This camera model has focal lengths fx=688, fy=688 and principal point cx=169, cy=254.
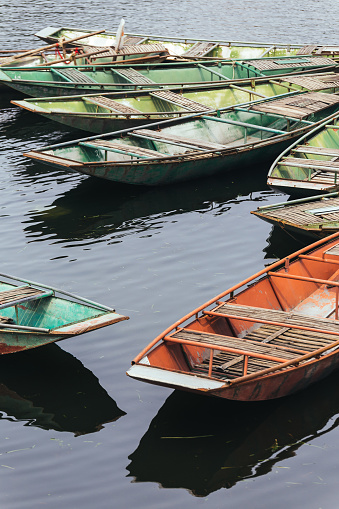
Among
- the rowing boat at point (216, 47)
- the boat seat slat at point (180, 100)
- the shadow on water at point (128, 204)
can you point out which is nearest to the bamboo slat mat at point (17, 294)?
the shadow on water at point (128, 204)

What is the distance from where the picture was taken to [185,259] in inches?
690

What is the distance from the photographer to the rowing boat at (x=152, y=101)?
23.8m

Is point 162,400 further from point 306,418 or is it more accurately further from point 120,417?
point 306,418

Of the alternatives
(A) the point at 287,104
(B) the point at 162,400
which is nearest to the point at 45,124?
(A) the point at 287,104

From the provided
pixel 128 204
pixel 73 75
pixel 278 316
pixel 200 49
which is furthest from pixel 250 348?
pixel 200 49

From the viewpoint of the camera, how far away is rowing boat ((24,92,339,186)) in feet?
66.7

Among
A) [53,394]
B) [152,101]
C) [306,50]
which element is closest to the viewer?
[53,394]

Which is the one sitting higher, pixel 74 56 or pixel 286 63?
pixel 74 56

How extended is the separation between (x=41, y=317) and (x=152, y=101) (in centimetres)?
1482

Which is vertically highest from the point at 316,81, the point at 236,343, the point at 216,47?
the point at 216,47

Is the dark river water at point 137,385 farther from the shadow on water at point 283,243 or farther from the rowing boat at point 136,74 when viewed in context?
the rowing boat at point 136,74

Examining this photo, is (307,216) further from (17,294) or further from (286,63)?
(286,63)

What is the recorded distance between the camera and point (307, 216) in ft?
55.4

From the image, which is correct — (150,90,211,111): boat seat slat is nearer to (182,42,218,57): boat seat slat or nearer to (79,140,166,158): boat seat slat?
(79,140,166,158): boat seat slat
